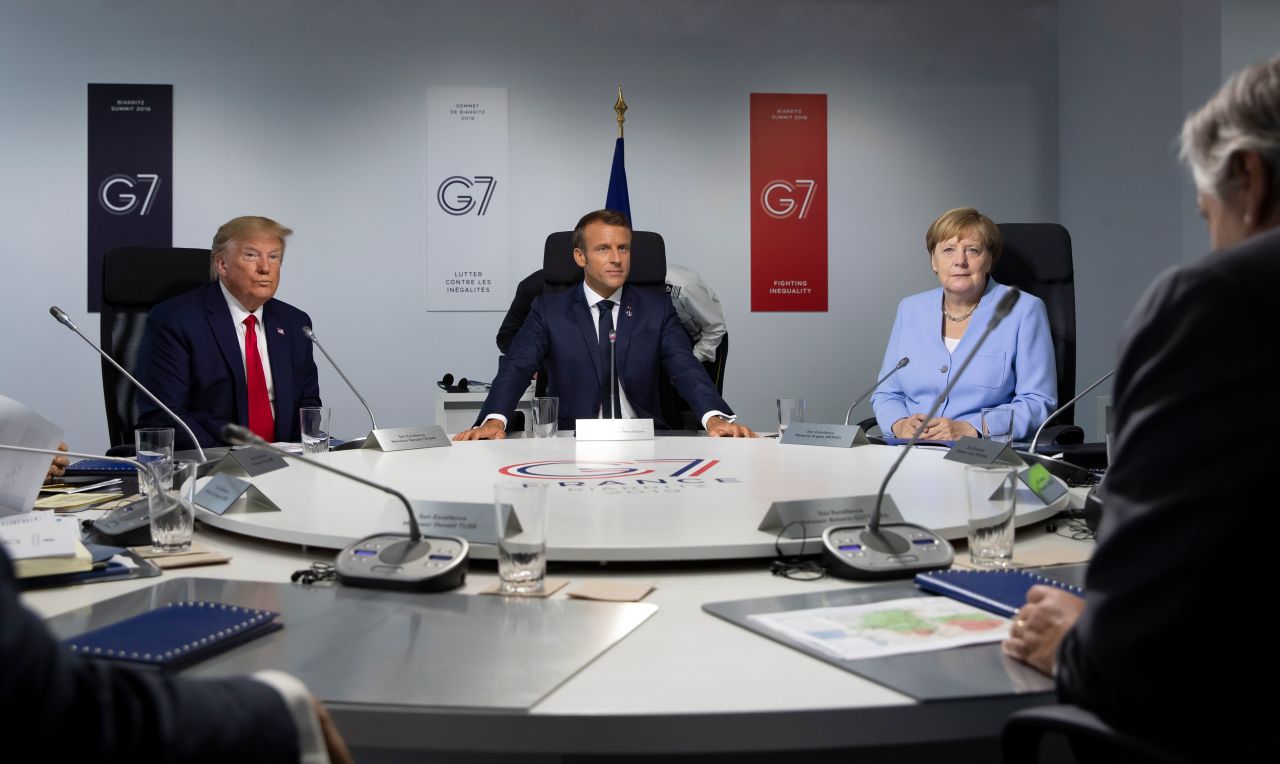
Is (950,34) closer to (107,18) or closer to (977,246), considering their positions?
(977,246)

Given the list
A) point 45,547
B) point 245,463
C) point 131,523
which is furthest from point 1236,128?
point 245,463

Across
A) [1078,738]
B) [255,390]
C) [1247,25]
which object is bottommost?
[1078,738]

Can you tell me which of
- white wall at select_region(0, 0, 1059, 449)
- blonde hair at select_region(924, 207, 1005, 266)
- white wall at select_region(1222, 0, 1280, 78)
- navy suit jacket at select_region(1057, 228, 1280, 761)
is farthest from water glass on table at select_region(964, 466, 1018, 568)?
white wall at select_region(0, 0, 1059, 449)

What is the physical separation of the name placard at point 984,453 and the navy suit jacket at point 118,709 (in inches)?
66.8

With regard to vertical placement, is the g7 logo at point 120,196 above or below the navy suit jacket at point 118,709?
above

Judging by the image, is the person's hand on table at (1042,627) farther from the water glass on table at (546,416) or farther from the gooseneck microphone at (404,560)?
the water glass on table at (546,416)

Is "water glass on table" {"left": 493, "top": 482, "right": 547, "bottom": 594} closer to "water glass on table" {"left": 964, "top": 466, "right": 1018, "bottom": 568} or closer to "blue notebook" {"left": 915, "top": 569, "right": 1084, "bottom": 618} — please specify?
"blue notebook" {"left": 915, "top": 569, "right": 1084, "bottom": 618}

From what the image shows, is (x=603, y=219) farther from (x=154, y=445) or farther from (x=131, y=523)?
(x=131, y=523)

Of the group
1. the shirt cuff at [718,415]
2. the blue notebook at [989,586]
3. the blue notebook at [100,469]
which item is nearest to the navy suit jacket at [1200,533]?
the blue notebook at [989,586]

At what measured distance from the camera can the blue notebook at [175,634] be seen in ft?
3.61

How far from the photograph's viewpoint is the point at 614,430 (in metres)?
3.10

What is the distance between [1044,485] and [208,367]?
2911 millimetres

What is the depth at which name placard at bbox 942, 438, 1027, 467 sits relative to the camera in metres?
2.14

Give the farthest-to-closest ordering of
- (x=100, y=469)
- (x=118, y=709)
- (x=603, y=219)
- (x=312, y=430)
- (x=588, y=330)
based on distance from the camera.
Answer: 1. (x=588, y=330)
2. (x=603, y=219)
3. (x=312, y=430)
4. (x=100, y=469)
5. (x=118, y=709)
